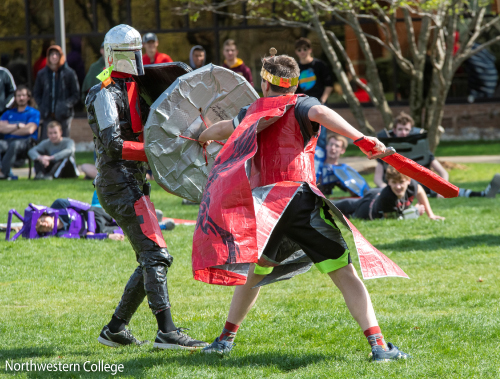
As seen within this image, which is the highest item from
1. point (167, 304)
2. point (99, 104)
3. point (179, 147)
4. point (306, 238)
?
point (99, 104)

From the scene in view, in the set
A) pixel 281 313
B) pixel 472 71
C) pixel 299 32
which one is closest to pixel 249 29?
pixel 299 32

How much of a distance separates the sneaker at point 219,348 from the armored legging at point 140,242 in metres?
0.38

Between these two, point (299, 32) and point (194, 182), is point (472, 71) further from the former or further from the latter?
point (194, 182)

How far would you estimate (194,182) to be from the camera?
478 centimetres

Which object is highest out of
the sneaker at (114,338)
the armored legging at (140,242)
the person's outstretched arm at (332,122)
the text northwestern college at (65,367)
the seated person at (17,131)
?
the person's outstretched arm at (332,122)

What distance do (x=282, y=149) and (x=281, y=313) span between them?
1.73 meters

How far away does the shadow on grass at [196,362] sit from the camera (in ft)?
13.5

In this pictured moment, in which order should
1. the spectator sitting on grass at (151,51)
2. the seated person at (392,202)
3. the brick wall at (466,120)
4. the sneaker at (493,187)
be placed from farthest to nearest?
the brick wall at (466,120), the spectator sitting on grass at (151,51), the sneaker at (493,187), the seated person at (392,202)

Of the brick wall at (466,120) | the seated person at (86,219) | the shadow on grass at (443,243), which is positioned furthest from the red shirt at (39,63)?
the shadow on grass at (443,243)

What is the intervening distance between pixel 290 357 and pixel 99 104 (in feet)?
6.54

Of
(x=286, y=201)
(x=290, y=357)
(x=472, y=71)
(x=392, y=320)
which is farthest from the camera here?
(x=472, y=71)

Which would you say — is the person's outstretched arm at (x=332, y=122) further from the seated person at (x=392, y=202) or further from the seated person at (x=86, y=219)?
the seated person at (x=392, y=202)

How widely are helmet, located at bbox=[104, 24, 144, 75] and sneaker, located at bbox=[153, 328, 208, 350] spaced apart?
1.72 m

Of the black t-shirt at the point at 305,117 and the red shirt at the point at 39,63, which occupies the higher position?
the black t-shirt at the point at 305,117
